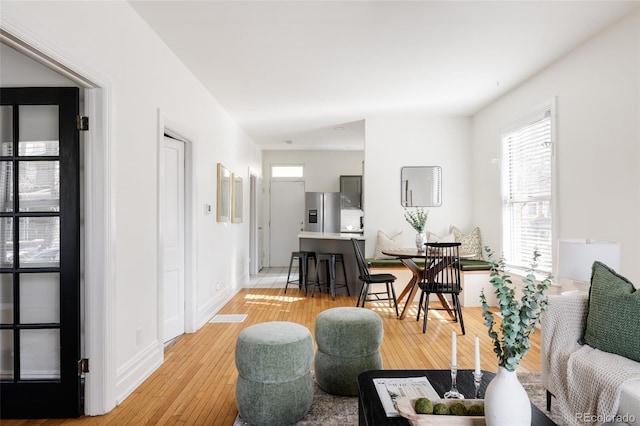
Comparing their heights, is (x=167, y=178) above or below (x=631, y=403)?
above

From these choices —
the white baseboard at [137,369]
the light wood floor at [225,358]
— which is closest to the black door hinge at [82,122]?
the white baseboard at [137,369]

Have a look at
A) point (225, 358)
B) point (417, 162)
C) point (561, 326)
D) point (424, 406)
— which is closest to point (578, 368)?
point (561, 326)

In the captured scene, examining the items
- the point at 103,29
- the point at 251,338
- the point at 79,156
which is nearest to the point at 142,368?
the point at 251,338

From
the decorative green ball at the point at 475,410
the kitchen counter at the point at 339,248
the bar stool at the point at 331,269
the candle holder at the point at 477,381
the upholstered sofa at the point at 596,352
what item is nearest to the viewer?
the decorative green ball at the point at 475,410

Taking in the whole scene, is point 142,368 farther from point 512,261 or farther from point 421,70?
point 512,261

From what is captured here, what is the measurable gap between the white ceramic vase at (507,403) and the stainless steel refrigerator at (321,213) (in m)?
7.45

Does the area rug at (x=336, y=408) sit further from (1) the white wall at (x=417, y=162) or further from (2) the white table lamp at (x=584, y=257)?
(1) the white wall at (x=417, y=162)

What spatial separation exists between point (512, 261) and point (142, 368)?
4.38 m

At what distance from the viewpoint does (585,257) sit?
2689 mm

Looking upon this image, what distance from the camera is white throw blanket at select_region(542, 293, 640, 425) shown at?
1.81 metres

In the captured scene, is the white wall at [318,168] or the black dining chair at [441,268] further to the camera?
the white wall at [318,168]

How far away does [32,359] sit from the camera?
2.38 metres

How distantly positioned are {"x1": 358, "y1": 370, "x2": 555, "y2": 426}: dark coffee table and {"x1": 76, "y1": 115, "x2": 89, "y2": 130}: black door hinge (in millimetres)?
2216

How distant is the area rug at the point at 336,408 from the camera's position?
226 cm
